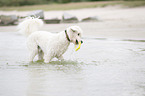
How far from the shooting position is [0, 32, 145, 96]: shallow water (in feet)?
17.8

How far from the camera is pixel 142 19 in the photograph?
19.8 meters

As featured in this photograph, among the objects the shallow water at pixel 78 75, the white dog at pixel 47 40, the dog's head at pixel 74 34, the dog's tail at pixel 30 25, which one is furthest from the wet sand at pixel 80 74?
the dog's tail at pixel 30 25

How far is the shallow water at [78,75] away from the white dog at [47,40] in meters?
0.34

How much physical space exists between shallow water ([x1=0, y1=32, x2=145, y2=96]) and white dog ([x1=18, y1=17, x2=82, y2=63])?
336mm

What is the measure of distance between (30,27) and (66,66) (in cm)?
173

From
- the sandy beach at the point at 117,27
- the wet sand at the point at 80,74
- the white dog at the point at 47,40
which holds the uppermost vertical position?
the white dog at the point at 47,40

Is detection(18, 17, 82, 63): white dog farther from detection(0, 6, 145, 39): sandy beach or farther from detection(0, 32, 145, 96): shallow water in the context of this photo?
detection(0, 6, 145, 39): sandy beach

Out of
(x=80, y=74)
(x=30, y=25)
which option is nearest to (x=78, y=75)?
(x=80, y=74)

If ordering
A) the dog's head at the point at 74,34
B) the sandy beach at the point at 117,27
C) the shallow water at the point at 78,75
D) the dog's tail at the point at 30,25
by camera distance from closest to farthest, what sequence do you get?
the shallow water at the point at 78,75 < the dog's head at the point at 74,34 < the dog's tail at the point at 30,25 < the sandy beach at the point at 117,27

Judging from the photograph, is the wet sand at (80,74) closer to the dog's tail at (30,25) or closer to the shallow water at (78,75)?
the shallow water at (78,75)

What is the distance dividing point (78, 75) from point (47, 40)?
1.70m

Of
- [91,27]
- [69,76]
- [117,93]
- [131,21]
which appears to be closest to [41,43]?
[69,76]

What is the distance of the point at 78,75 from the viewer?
675 centimetres

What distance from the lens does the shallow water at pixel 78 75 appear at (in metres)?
5.43
